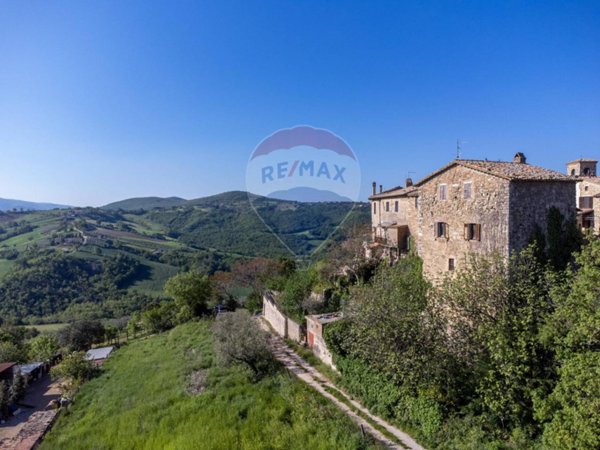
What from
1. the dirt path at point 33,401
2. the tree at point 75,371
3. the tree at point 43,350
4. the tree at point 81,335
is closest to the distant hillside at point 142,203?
the tree at point 81,335

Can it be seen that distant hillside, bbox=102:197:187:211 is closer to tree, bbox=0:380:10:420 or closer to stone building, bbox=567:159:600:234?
tree, bbox=0:380:10:420

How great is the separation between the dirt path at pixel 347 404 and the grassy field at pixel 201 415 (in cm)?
69

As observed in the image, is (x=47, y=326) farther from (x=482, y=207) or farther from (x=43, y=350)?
(x=482, y=207)

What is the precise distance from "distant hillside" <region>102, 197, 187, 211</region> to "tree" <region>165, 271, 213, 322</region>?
13109 centimetres

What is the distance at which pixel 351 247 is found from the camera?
2731 centimetres

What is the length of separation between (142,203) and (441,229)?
172514 mm

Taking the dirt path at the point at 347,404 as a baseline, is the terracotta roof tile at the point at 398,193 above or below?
above

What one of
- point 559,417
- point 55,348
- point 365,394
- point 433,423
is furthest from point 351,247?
point 55,348

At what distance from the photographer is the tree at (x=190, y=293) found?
37844 mm

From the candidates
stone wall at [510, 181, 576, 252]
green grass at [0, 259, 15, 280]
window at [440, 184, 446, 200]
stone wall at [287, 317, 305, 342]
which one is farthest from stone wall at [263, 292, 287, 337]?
green grass at [0, 259, 15, 280]

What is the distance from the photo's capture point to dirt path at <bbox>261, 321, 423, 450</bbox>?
12.0 m

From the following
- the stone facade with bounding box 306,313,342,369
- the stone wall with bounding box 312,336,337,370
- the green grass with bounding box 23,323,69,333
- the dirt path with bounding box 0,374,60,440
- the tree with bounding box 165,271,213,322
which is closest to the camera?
the stone wall with bounding box 312,336,337,370

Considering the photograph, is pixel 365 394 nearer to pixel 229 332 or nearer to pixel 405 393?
pixel 405 393

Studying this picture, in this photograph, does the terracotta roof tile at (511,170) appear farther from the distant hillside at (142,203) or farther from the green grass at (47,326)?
the distant hillside at (142,203)
